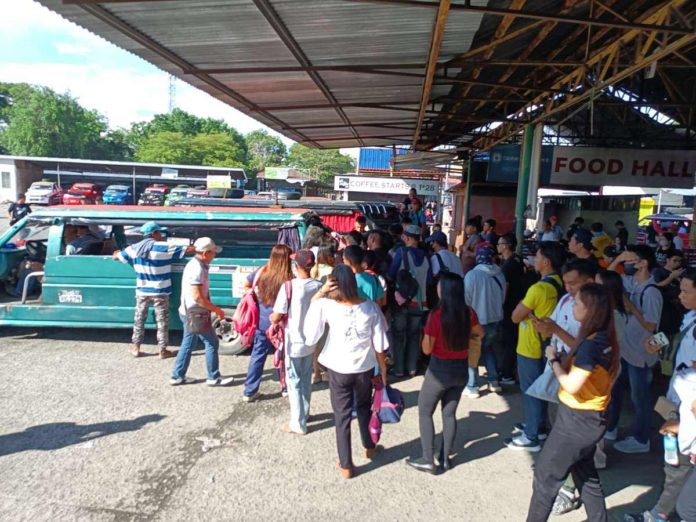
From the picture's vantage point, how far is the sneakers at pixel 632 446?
3.96 m

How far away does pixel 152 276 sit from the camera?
5633 millimetres

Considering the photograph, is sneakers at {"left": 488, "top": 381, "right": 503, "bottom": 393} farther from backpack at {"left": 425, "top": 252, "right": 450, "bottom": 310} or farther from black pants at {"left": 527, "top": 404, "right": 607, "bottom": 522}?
black pants at {"left": 527, "top": 404, "right": 607, "bottom": 522}

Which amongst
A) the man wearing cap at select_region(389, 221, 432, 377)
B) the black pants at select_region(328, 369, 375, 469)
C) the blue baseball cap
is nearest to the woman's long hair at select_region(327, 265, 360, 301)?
the black pants at select_region(328, 369, 375, 469)

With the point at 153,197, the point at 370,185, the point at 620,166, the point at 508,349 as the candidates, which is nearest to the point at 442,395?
the point at 508,349

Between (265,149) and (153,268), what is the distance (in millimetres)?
94780

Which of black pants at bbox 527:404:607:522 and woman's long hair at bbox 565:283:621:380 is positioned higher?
woman's long hair at bbox 565:283:621:380

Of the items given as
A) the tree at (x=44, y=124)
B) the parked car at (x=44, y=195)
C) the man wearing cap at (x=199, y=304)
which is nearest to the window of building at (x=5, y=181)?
the parked car at (x=44, y=195)

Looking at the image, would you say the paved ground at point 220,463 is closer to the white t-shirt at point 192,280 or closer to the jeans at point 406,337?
the jeans at point 406,337

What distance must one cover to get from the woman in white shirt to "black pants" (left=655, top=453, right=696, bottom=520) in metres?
1.90

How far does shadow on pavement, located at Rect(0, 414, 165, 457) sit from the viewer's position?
3879 mm

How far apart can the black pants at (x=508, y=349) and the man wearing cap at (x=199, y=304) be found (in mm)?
3140

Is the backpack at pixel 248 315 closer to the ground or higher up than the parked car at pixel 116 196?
closer to the ground

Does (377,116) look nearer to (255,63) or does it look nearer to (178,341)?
(255,63)

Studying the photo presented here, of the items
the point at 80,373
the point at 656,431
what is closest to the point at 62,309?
the point at 80,373
